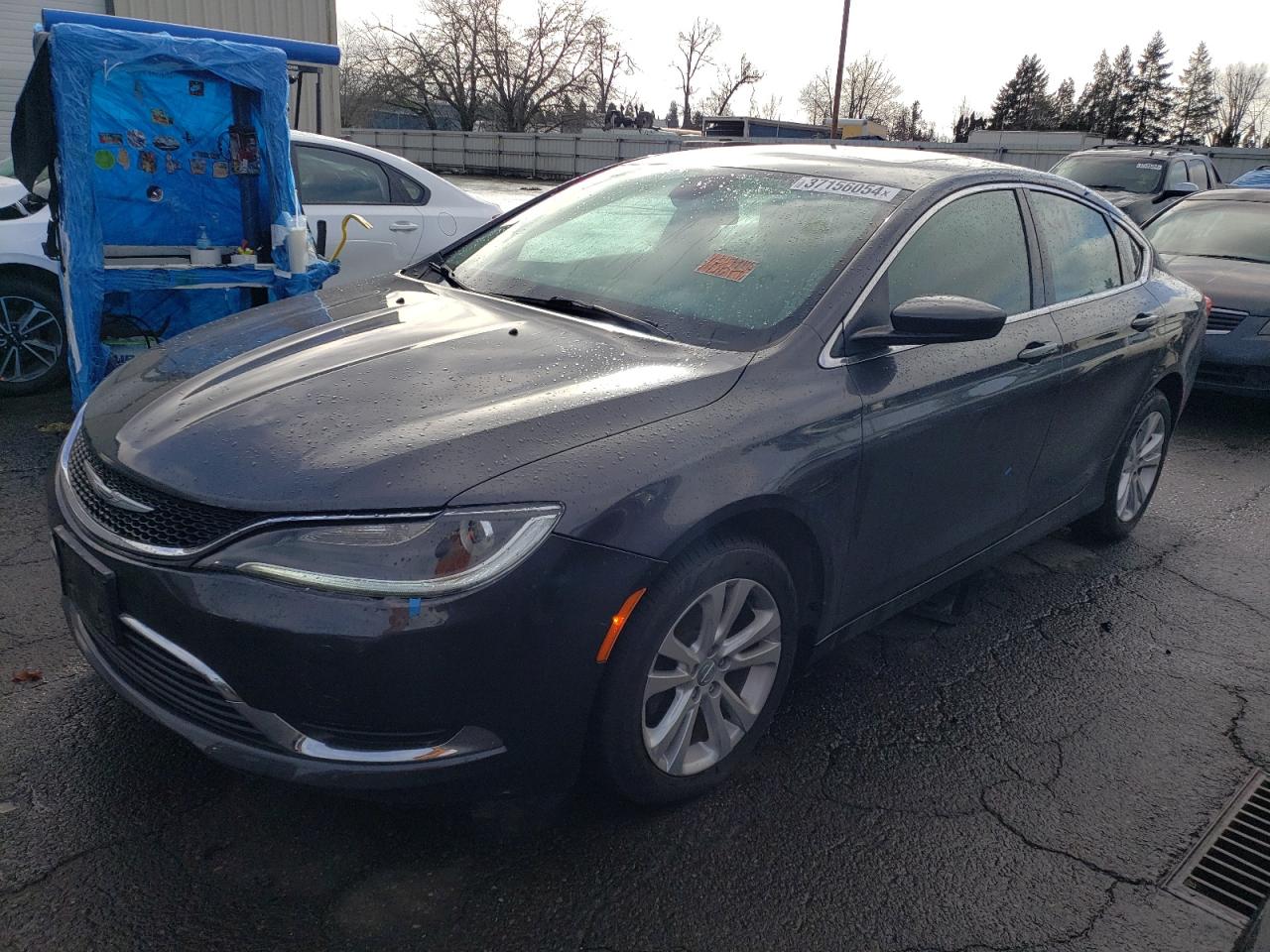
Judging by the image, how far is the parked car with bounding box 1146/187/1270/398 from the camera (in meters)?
6.88

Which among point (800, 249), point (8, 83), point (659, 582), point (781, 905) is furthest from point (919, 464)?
point (8, 83)

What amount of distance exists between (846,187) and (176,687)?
244 centimetres

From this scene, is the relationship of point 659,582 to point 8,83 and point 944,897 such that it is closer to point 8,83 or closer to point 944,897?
point 944,897

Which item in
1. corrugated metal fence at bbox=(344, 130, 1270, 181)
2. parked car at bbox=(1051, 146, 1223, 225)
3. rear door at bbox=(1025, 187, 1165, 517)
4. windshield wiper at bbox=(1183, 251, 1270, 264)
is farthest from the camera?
corrugated metal fence at bbox=(344, 130, 1270, 181)

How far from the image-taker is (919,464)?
3072 mm

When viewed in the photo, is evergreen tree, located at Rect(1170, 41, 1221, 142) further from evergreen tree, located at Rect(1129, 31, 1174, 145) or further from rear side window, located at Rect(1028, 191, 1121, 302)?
rear side window, located at Rect(1028, 191, 1121, 302)

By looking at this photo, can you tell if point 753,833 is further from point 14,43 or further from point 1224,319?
point 14,43

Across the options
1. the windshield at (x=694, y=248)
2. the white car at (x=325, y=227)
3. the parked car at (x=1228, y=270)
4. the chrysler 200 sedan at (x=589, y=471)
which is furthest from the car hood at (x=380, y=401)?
the parked car at (x=1228, y=270)

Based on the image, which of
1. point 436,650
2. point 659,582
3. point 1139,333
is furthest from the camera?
point 1139,333

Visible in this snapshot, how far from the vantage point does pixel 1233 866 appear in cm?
268

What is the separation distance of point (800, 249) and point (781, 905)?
71.7 inches

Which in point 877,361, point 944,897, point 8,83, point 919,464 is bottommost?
point 944,897

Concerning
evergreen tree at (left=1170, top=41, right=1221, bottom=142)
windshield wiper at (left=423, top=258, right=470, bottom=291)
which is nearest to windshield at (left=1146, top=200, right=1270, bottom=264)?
windshield wiper at (left=423, top=258, right=470, bottom=291)

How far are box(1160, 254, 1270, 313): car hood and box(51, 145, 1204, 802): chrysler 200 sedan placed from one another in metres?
3.95
